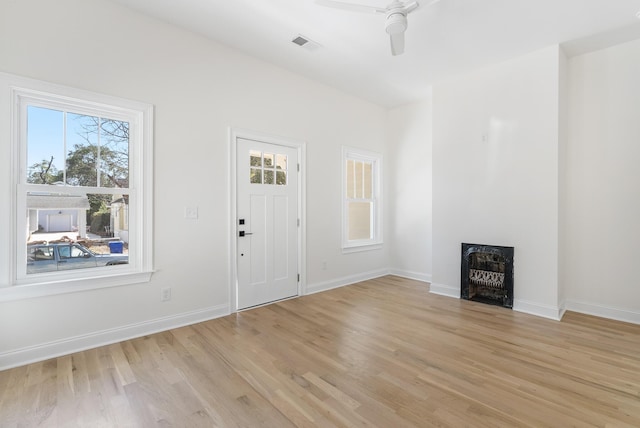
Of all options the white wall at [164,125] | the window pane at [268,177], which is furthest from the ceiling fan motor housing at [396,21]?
the window pane at [268,177]

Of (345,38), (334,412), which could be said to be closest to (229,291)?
(334,412)

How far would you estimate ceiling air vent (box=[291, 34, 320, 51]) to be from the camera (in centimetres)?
321

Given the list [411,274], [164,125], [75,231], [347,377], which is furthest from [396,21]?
[411,274]

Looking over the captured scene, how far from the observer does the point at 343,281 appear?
4750 millimetres

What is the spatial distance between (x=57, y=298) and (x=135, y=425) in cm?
147

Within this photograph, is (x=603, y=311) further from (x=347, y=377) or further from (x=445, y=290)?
(x=347, y=377)

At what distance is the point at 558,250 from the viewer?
337 cm

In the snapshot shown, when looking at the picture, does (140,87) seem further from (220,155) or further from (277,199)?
(277,199)

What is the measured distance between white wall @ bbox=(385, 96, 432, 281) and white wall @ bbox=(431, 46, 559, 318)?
0.66 metres

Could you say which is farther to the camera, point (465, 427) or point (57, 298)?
point (57, 298)

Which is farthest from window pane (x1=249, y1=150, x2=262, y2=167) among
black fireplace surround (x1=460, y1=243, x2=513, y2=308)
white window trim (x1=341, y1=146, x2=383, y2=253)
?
black fireplace surround (x1=460, y1=243, x2=513, y2=308)

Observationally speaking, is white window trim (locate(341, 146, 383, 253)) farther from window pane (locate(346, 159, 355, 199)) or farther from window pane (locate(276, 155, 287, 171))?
window pane (locate(276, 155, 287, 171))

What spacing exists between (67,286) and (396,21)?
3.52m

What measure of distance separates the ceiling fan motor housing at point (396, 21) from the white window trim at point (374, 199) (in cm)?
245
